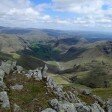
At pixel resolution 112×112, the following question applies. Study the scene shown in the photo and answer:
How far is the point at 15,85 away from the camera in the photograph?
182 feet

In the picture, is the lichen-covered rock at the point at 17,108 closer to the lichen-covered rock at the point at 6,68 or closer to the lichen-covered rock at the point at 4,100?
the lichen-covered rock at the point at 4,100

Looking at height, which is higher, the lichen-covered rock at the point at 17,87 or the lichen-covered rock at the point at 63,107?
the lichen-covered rock at the point at 17,87

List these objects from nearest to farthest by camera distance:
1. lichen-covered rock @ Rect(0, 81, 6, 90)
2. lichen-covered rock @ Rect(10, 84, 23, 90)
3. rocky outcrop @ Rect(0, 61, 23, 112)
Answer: rocky outcrop @ Rect(0, 61, 23, 112) < lichen-covered rock @ Rect(0, 81, 6, 90) < lichen-covered rock @ Rect(10, 84, 23, 90)

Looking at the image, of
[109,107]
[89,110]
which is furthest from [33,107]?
[109,107]

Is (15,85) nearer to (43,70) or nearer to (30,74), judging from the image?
(30,74)

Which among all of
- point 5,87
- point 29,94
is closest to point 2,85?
point 5,87

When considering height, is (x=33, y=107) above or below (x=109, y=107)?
above

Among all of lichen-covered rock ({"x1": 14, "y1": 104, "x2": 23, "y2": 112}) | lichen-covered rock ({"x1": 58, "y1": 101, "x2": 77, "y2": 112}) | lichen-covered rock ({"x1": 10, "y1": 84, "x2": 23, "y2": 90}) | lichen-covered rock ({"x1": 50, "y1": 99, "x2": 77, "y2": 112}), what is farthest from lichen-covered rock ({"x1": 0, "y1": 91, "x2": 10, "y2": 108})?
lichen-covered rock ({"x1": 58, "y1": 101, "x2": 77, "y2": 112})

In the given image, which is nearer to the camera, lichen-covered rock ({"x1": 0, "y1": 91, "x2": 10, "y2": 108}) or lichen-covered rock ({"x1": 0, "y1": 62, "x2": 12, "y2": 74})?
lichen-covered rock ({"x1": 0, "y1": 91, "x2": 10, "y2": 108})

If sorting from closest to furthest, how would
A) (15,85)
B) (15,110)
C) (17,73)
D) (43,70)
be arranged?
(15,110) < (15,85) < (17,73) < (43,70)

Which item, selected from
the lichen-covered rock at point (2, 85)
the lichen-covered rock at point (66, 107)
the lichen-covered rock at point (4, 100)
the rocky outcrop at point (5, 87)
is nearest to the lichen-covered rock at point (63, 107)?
the lichen-covered rock at point (66, 107)

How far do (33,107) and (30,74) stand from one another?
20.4 metres

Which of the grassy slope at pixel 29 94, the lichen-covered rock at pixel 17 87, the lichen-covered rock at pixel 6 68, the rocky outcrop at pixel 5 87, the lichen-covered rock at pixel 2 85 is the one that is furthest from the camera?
the lichen-covered rock at pixel 6 68

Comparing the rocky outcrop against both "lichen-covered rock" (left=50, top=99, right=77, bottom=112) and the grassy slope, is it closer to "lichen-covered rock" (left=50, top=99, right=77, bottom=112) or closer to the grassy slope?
the grassy slope
